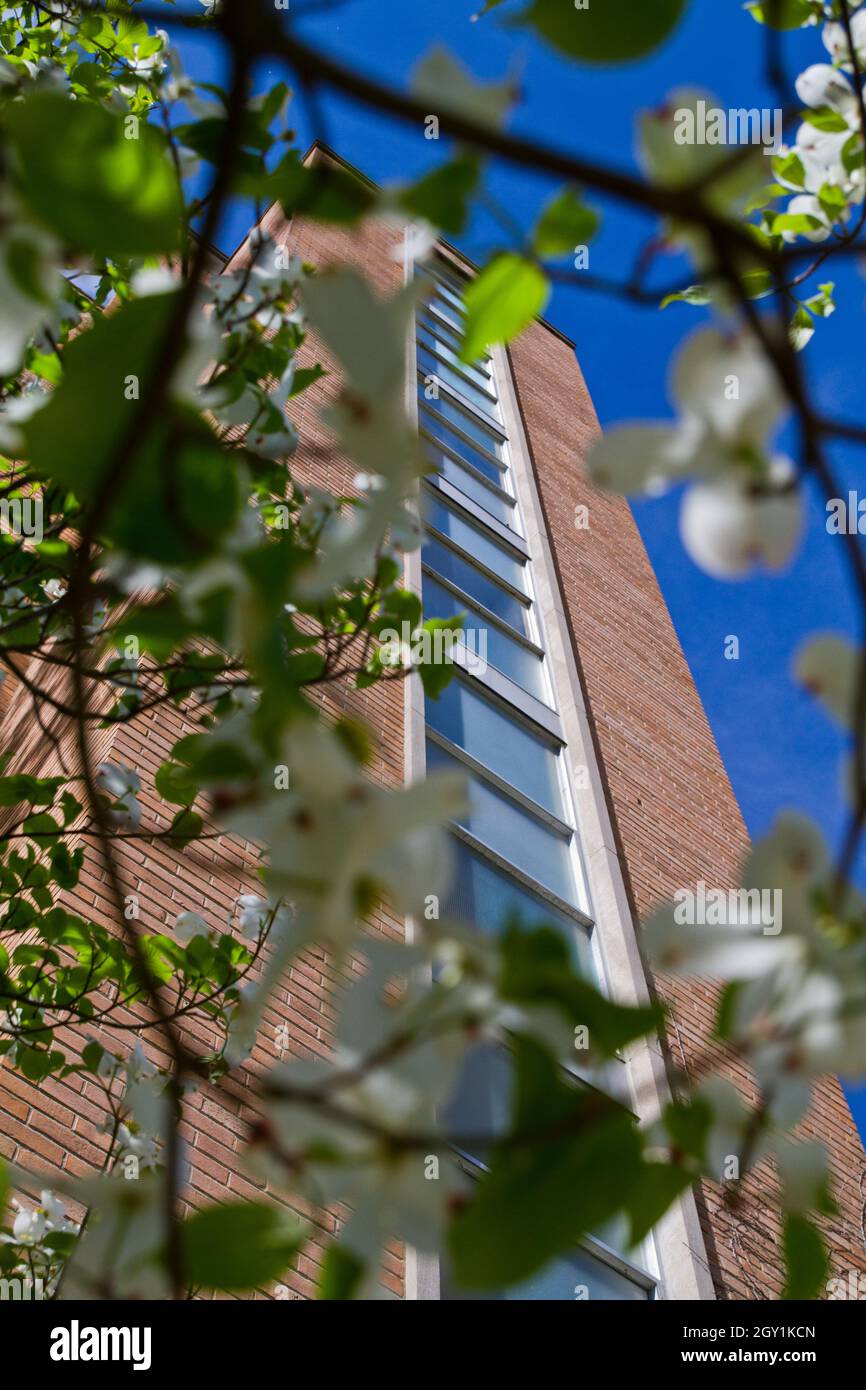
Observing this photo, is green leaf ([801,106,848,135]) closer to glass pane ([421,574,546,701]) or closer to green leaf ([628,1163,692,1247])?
green leaf ([628,1163,692,1247])

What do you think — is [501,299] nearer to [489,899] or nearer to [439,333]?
[489,899]

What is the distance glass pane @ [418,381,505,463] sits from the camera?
9.31 metres

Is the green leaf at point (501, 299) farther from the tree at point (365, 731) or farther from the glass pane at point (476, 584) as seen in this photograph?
the glass pane at point (476, 584)

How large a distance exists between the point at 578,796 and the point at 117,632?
595cm

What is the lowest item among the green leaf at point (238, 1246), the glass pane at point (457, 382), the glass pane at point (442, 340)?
the green leaf at point (238, 1246)

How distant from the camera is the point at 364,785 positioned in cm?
47

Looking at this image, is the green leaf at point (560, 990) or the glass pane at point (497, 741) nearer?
the green leaf at point (560, 990)

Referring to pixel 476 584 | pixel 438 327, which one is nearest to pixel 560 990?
pixel 476 584

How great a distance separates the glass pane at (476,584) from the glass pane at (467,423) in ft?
6.81

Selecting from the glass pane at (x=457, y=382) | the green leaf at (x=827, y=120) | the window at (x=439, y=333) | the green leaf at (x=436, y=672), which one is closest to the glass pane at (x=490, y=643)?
the glass pane at (x=457, y=382)

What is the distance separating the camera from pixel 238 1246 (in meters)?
0.52

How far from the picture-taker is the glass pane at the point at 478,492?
8417 mm

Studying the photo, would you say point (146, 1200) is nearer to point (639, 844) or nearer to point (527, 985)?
point (527, 985)

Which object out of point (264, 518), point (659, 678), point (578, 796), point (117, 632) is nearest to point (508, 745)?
point (578, 796)
